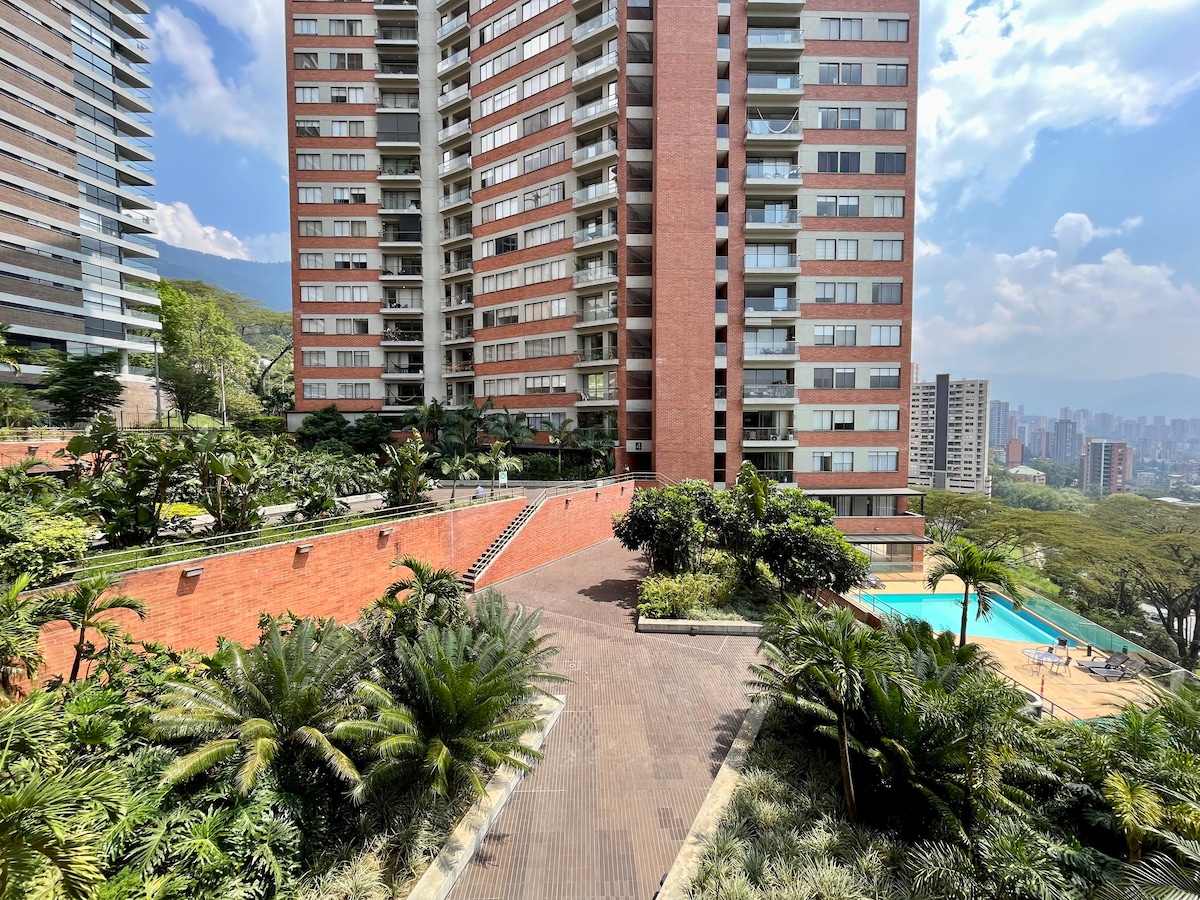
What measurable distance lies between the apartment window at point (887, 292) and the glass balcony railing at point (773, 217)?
642cm

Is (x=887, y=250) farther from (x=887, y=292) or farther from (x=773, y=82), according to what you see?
(x=773, y=82)

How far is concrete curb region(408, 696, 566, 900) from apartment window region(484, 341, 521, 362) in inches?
1196

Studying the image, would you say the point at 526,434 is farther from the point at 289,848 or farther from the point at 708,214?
the point at 289,848

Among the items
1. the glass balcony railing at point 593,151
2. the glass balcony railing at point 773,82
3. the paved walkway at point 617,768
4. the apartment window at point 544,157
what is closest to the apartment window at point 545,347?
the glass balcony railing at point 593,151

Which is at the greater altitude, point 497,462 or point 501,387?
point 501,387

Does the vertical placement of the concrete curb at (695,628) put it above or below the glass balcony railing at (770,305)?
below

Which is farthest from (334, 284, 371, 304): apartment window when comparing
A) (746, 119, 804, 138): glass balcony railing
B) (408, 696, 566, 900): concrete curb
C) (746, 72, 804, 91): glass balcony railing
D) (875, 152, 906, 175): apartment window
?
(408, 696, 566, 900): concrete curb

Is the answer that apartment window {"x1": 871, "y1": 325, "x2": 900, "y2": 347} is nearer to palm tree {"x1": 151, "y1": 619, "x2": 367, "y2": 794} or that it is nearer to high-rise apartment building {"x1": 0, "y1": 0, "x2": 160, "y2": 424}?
palm tree {"x1": 151, "y1": 619, "x2": 367, "y2": 794}

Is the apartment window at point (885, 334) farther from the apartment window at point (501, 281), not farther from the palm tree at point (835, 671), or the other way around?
the palm tree at point (835, 671)

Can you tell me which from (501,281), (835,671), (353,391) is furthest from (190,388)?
(835,671)

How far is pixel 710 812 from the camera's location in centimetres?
695

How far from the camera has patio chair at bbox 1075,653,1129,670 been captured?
52.4ft

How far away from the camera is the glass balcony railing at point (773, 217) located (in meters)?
29.7

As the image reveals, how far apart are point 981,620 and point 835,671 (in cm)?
2259
